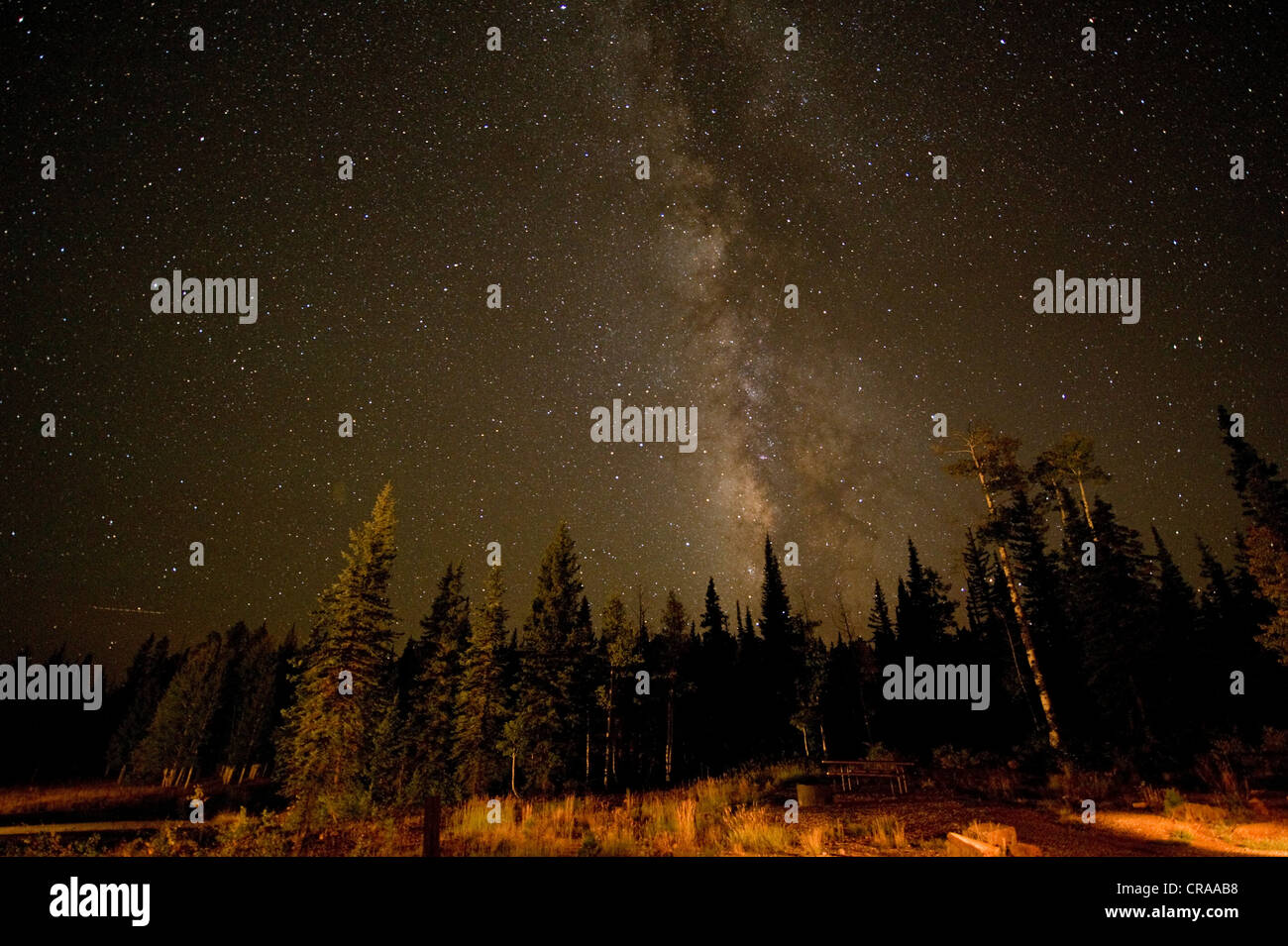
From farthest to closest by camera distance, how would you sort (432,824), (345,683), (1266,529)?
(1266,529) → (345,683) → (432,824)

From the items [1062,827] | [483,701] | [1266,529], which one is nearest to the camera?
[1062,827]

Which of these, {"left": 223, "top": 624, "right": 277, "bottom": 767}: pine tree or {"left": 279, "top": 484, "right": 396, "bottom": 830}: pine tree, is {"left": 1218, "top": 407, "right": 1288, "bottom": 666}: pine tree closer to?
{"left": 279, "top": 484, "right": 396, "bottom": 830}: pine tree

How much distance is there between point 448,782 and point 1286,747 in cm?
3474

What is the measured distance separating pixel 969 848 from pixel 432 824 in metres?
7.92

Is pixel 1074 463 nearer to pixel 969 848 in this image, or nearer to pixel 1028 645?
pixel 1028 645

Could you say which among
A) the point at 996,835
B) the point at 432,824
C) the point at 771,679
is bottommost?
the point at 771,679

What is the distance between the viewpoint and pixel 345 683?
22.1 metres

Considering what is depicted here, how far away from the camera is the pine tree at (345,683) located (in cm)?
2131

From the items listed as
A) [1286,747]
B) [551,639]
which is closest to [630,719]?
[551,639]


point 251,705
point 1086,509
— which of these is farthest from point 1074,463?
point 251,705

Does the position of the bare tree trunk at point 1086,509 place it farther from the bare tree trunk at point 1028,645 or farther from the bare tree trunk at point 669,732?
the bare tree trunk at point 669,732

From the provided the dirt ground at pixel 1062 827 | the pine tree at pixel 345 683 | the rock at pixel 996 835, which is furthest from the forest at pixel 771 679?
the rock at pixel 996 835

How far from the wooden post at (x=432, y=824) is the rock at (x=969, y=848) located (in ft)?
24.9

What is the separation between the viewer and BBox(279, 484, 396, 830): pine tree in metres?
21.3
